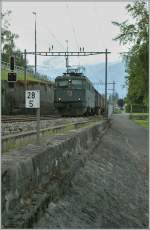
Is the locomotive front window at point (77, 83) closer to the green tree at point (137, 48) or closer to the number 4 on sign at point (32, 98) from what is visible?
the green tree at point (137, 48)

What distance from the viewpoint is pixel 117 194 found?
12367mm

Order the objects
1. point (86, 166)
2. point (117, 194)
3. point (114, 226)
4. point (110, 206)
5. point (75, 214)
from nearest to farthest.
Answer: point (75, 214) < point (114, 226) < point (110, 206) < point (117, 194) < point (86, 166)

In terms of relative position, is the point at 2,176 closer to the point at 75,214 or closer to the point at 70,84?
the point at 75,214

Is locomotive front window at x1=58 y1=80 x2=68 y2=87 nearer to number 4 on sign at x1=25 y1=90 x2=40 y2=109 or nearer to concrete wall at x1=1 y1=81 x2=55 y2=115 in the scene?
concrete wall at x1=1 y1=81 x2=55 y2=115

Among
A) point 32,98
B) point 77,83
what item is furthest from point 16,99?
point 32,98

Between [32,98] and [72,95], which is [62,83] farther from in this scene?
[32,98]

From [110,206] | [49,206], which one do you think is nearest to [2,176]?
[49,206]

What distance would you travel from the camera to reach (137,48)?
33406 mm

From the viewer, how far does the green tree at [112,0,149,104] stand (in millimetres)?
32656

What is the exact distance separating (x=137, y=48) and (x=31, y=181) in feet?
88.4

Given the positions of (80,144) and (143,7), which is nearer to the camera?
(80,144)

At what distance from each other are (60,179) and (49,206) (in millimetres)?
1545

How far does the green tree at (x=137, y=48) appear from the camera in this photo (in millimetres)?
32656

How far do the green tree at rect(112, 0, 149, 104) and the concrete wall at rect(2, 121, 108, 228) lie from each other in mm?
22671
